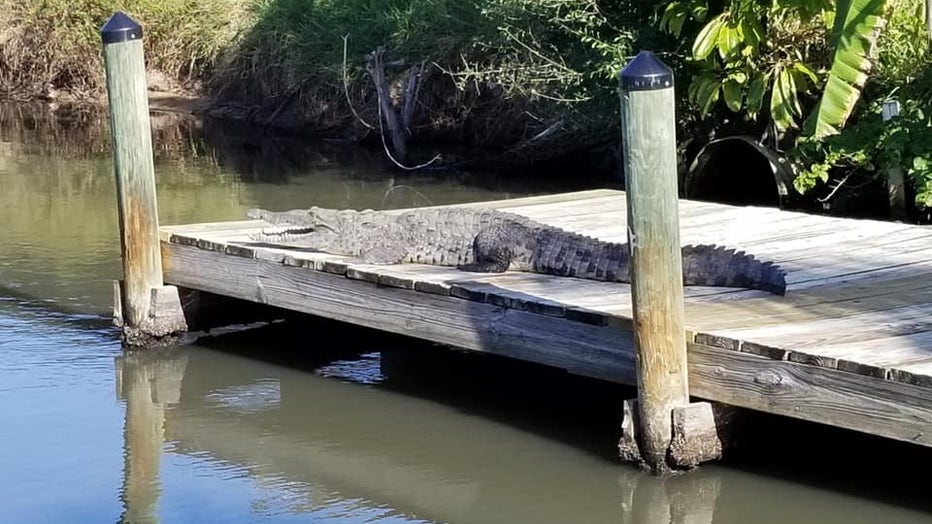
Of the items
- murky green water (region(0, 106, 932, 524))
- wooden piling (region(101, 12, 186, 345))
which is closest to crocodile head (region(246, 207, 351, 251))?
wooden piling (region(101, 12, 186, 345))

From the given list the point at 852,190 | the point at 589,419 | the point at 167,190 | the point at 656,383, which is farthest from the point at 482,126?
the point at 656,383

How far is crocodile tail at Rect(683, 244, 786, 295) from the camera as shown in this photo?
233 inches

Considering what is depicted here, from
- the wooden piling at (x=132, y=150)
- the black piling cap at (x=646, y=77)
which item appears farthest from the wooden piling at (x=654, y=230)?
the wooden piling at (x=132, y=150)

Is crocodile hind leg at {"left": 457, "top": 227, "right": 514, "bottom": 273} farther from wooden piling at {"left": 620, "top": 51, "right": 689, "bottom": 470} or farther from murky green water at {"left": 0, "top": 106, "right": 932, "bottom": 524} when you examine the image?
wooden piling at {"left": 620, "top": 51, "right": 689, "bottom": 470}

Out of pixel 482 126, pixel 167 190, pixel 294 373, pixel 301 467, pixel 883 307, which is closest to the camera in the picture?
pixel 883 307

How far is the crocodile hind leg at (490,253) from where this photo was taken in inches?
267

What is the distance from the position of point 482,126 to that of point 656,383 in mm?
10511

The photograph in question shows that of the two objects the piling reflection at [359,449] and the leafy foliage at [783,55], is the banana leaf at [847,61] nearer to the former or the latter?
the leafy foliage at [783,55]

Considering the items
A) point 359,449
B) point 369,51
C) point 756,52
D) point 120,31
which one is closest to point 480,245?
point 359,449

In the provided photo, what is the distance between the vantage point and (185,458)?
6145 mm

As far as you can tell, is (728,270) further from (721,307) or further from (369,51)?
(369,51)

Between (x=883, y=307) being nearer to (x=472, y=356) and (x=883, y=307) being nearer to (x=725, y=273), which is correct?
(x=725, y=273)

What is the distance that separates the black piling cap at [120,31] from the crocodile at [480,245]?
111cm

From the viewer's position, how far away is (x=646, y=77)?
16.8 ft
